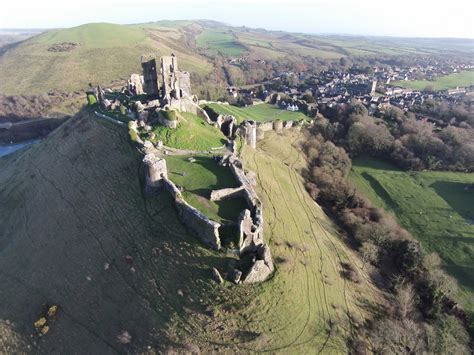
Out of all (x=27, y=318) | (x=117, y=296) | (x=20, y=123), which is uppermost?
(x=117, y=296)

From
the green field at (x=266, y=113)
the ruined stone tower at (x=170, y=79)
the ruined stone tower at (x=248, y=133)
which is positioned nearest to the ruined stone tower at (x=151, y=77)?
the ruined stone tower at (x=170, y=79)

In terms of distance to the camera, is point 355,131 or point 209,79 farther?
point 209,79

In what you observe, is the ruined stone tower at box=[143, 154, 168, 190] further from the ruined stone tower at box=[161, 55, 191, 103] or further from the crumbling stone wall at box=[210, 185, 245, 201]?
the ruined stone tower at box=[161, 55, 191, 103]

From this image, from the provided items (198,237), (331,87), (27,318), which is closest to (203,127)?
(198,237)

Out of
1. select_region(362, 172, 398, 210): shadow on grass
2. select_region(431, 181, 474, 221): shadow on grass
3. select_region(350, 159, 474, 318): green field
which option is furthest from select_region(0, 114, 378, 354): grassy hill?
select_region(431, 181, 474, 221): shadow on grass

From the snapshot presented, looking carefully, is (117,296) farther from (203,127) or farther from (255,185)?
(203,127)

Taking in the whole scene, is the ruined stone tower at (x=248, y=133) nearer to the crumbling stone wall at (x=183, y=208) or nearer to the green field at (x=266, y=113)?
the crumbling stone wall at (x=183, y=208)

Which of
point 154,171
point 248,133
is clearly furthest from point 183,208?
point 248,133
